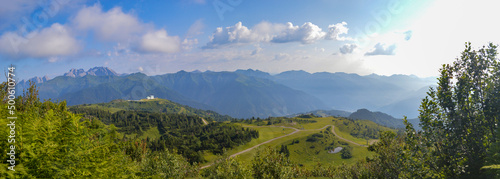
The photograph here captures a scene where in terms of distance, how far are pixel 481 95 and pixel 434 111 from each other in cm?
306

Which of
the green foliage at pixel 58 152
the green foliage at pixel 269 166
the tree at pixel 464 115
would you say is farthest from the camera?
the green foliage at pixel 269 166

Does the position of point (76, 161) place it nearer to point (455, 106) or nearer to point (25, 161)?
point (25, 161)

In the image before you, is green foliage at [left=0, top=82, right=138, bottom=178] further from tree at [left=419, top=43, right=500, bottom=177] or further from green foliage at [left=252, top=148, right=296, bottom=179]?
tree at [left=419, top=43, right=500, bottom=177]

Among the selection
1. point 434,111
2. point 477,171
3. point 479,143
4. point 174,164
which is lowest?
point 174,164

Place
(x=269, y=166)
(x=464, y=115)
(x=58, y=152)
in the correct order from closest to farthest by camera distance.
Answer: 1. (x=58, y=152)
2. (x=464, y=115)
3. (x=269, y=166)

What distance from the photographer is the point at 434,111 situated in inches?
667

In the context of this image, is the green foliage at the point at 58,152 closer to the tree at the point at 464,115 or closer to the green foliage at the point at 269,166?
the green foliage at the point at 269,166

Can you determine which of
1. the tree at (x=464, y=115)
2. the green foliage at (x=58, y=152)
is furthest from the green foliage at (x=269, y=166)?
the green foliage at (x=58, y=152)

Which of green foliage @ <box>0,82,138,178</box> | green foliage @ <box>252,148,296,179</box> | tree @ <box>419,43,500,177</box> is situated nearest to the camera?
green foliage @ <box>0,82,138,178</box>

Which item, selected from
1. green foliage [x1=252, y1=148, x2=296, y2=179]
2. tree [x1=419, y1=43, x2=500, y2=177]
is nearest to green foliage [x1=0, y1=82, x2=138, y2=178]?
green foliage [x1=252, y1=148, x2=296, y2=179]

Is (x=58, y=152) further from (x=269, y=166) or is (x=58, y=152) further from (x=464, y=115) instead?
(x=464, y=115)

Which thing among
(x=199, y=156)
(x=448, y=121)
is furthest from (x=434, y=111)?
(x=199, y=156)

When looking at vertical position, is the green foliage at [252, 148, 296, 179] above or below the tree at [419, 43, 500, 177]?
below

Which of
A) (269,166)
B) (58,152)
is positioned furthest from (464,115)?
(58,152)
